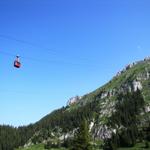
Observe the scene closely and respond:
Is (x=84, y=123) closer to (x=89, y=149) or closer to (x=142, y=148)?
(x=89, y=149)

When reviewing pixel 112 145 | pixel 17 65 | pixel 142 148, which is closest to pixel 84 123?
pixel 17 65

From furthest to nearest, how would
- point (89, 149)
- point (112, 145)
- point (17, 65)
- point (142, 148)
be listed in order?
point (112, 145) < point (142, 148) < point (89, 149) < point (17, 65)

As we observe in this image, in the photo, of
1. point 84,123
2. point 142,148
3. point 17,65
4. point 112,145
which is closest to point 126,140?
point 112,145

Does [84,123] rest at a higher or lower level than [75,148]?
higher

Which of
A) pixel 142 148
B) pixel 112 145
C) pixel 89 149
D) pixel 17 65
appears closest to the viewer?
pixel 17 65

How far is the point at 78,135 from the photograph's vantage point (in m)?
82.1

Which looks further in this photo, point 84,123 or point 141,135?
point 141,135

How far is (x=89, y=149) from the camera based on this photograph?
79.9 m

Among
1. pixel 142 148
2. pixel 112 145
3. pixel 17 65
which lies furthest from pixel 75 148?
pixel 112 145

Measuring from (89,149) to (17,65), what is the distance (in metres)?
45.4

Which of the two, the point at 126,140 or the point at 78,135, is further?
the point at 126,140

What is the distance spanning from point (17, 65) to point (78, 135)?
4530 cm

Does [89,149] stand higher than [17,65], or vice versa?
[17,65]

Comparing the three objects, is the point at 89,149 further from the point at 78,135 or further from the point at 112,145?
the point at 112,145
